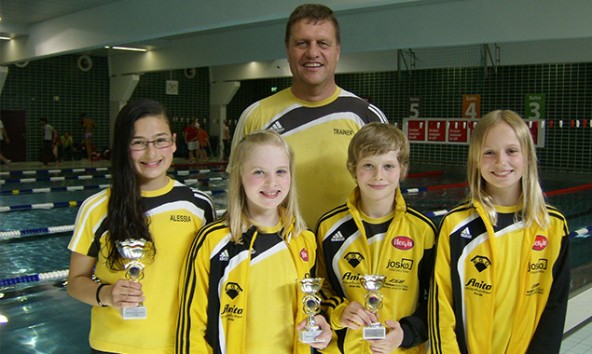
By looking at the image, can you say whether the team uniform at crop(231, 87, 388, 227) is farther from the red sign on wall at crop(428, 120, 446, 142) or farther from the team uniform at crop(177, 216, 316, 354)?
the red sign on wall at crop(428, 120, 446, 142)

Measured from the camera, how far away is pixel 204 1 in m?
8.87

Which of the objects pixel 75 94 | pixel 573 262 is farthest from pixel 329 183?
pixel 75 94

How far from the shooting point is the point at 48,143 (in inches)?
703

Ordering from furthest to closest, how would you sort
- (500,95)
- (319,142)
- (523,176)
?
(500,95)
(319,142)
(523,176)

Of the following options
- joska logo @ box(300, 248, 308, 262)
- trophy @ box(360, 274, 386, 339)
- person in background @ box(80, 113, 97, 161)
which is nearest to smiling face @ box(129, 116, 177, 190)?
joska logo @ box(300, 248, 308, 262)

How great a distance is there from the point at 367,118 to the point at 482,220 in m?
0.77

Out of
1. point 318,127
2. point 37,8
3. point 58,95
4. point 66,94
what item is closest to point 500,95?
point 37,8

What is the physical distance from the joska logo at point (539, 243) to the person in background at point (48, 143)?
17.3 metres

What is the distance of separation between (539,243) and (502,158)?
1.15 ft

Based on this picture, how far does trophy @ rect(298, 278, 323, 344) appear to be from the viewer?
1991 millimetres

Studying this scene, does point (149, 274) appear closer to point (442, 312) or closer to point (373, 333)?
point (373, 333)

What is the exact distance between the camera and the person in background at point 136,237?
2.16m

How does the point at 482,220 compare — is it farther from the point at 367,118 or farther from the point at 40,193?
the point at 40,193

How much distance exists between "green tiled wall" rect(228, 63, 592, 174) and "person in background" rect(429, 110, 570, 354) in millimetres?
14498
